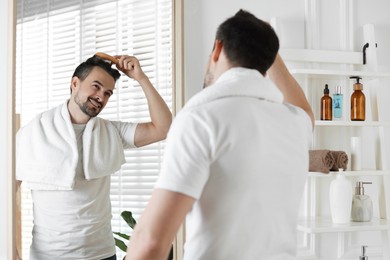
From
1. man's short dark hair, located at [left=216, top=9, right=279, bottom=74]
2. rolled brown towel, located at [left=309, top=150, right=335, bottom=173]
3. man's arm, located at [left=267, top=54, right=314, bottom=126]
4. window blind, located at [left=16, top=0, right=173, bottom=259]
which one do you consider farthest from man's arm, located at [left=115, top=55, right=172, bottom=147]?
man's short dark hair, located at [left=216, top=9, right=279, bottom=74]

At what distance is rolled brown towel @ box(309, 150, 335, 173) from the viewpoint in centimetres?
208

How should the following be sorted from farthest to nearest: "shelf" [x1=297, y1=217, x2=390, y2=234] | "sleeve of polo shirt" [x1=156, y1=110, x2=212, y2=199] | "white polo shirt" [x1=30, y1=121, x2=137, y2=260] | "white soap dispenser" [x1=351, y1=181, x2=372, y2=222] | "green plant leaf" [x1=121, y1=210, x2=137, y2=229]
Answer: "white soap dispenser" [x1=351, y1=181, x2=372, y2=222] < "shelf" [x1=297, y1=217, x2=390, y2=234] < "green plant leaf" [x1=121, y1=210, x2=137, y2=229] < "white polo shirt" [x1=30, y1=121, x2=137, y2=260] < "sleeve of polo shirt" [x1=156, y1=110, x2=212, y2=199]

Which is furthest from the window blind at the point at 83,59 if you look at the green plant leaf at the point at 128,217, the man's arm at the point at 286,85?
the man's arm at the point at 286,85

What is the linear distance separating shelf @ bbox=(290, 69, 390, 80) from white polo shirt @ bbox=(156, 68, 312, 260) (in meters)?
0.95

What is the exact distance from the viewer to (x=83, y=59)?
181cm

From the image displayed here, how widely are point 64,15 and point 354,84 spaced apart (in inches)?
47.5

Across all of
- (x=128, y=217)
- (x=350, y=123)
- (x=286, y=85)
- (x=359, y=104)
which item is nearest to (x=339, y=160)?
(x=350, y=123)

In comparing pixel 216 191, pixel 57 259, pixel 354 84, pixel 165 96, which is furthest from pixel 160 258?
pixel 354 84

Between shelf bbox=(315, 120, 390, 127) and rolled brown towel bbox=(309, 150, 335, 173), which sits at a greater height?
Answer: shelf bbox=(315, 120, 390, 127)

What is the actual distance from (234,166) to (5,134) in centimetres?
104

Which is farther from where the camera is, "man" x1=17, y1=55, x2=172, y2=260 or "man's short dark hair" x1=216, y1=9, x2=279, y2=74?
"man" x1=17, y1=55, x2=172, y2=260

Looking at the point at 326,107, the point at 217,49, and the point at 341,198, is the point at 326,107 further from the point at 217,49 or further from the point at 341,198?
the point at 217,49

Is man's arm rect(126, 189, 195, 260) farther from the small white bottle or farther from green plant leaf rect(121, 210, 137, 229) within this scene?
the small white bottle

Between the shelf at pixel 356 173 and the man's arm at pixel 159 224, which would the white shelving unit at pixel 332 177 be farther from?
the man's arm at pixel 159 224
